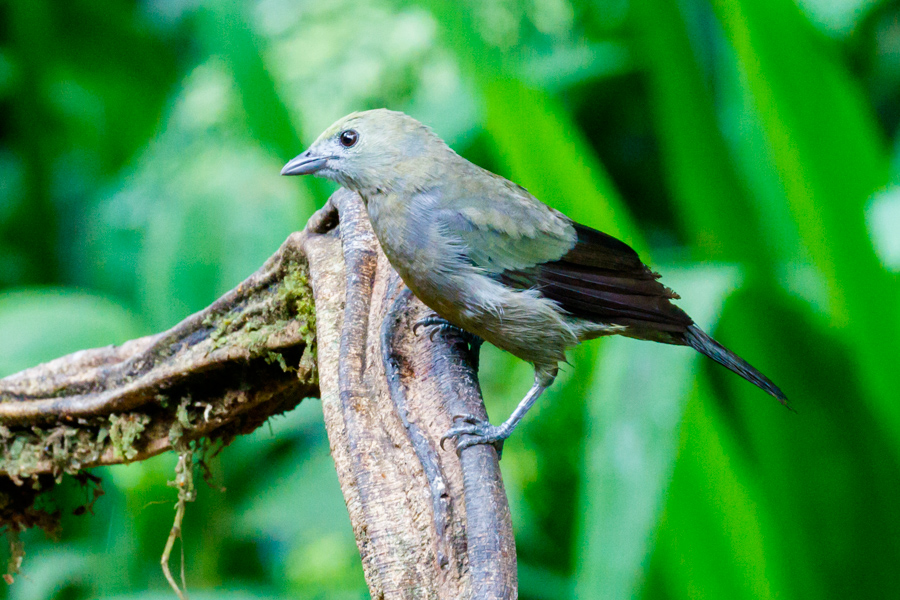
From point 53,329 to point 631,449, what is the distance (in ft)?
7.85

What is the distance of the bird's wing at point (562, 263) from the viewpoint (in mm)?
1927

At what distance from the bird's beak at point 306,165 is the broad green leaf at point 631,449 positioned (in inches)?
36.7

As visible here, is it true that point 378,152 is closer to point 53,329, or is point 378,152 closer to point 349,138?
point 349,138

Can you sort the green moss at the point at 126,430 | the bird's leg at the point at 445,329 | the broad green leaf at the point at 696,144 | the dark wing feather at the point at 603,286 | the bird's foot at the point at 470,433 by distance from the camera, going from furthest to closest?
the broad green leaf at the point at 696,144, the green moss at the point at 126,430, the dark wing feather at the point at 603,286, the bird's leg at the point at 445,329, the bird's foot at the point at 470,433

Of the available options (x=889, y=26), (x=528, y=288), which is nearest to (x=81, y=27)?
(x=528, y=288)

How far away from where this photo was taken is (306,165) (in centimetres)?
206

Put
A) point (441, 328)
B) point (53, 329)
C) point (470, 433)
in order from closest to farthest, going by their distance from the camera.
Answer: point (470, 433) → point (441, 328) → point (53, 329)

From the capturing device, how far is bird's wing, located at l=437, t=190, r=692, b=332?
1.93m

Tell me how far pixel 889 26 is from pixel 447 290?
453 cm

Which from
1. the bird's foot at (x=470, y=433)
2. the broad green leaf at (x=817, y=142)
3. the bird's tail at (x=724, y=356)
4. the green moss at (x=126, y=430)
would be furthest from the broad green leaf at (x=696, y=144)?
the green moss at (x=126, y=430)

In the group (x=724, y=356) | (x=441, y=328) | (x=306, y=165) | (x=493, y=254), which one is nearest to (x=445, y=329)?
(x=441, y=328)

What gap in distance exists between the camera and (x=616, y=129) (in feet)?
17.3

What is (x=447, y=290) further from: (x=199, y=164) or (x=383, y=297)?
(x=199, y=164)

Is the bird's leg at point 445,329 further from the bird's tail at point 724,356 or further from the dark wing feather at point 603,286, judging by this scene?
the bird's tail at point 724,356
